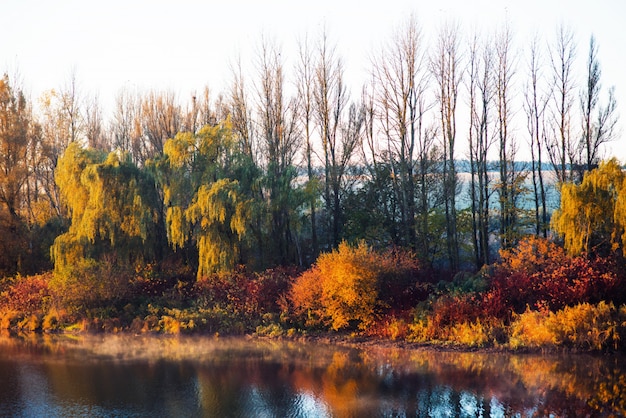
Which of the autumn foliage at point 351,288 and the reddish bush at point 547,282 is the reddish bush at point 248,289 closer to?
the autumn foliage at point 351,288

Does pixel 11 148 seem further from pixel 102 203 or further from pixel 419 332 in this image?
pixel 419 332

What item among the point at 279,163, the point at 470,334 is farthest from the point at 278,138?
the point at 470,334

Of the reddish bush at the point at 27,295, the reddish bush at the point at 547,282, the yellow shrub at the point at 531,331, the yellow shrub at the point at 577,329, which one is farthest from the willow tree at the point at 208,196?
the yellow shrub at the point at 577,329

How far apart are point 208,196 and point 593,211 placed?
628 inches

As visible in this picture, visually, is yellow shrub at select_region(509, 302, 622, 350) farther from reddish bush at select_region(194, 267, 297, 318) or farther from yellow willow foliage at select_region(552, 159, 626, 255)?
reddish bush at select_region(194, 267, 297, 318)

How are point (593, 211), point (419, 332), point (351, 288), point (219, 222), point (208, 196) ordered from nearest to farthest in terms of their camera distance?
point (419, 332)
point (593, 211)
point (351, 288)
point (208, 196)
point (219, 222)

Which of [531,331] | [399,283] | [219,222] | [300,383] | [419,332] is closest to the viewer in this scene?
[300,383]

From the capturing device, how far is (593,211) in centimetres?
2178

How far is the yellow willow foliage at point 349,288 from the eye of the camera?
22.2 metres

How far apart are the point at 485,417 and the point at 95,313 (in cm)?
1884

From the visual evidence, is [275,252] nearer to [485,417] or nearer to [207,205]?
[207,205]

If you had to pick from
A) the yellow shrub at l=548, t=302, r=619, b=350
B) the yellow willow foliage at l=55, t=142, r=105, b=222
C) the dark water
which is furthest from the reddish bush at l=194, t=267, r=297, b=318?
the yellow shrub at l=548, t=302, r=619, b=350

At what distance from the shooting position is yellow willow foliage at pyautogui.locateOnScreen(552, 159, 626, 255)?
21.7 metres

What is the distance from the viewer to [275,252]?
30.7m
